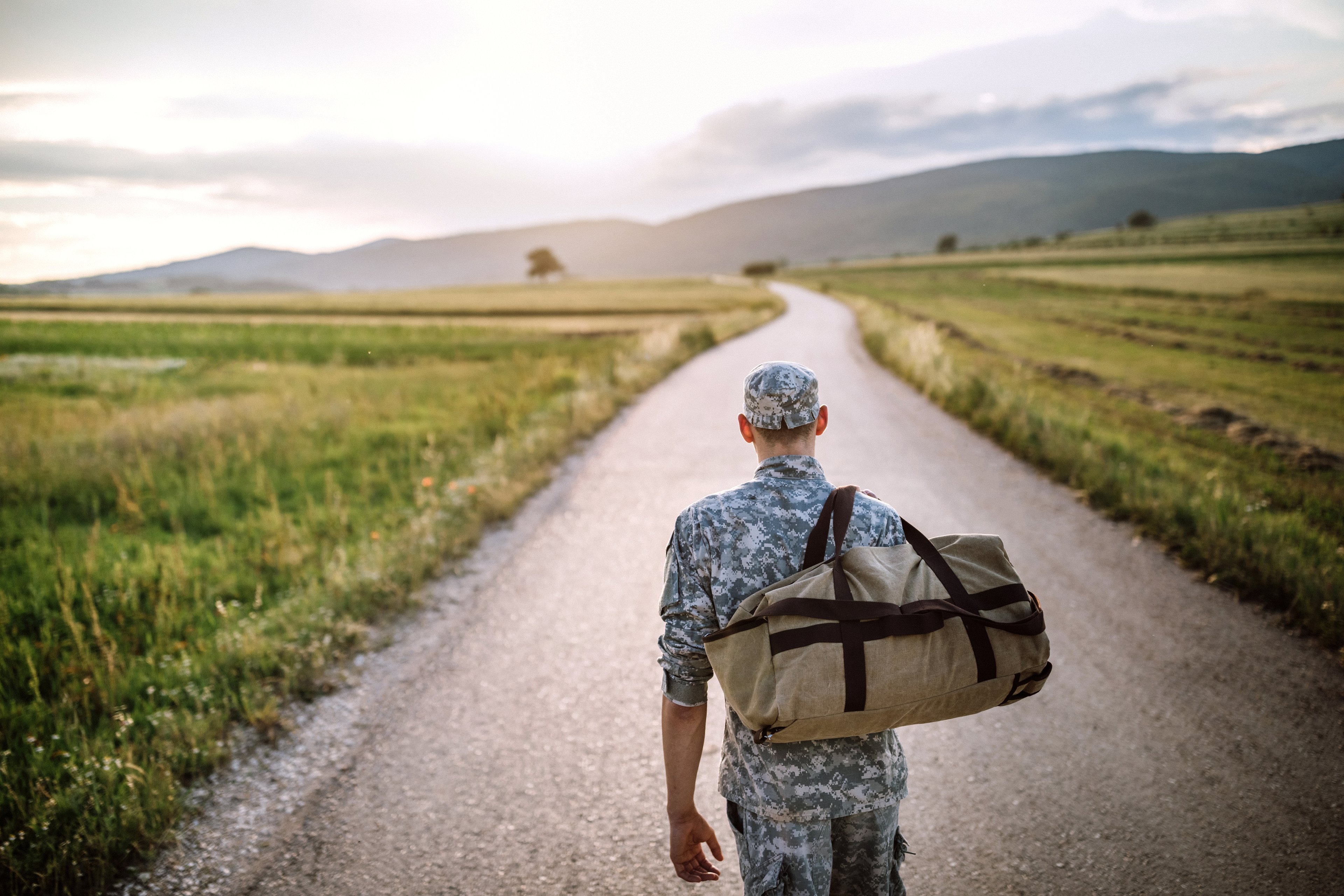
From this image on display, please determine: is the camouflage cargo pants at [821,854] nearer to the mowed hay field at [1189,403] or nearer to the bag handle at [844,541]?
the bag handle at [844,541]

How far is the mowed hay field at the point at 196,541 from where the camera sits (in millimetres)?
3211

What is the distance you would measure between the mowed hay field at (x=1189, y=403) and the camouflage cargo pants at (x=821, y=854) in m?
4.13

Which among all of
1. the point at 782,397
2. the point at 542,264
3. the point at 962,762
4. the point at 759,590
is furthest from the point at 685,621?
A: the point at 542,264

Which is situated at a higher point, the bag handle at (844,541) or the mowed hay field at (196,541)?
the bag handle at (844,541)

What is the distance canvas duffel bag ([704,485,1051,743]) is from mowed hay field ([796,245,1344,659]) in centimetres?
417

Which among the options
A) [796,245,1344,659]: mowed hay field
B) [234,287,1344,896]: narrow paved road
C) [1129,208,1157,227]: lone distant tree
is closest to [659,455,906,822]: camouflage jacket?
[234,287,1344,896]: narrow paved road

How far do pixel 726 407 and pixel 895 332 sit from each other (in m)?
10.8

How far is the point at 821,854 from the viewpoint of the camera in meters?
1.83

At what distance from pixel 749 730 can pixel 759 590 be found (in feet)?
1.20

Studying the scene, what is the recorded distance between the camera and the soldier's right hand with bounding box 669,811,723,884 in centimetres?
195

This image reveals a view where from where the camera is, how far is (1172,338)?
Result: 2342 centimetres

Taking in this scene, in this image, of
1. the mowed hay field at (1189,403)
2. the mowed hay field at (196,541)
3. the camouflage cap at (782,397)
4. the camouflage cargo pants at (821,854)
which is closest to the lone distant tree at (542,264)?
the mowed hay field at (1189,403)

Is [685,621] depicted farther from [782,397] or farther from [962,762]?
[962,762]

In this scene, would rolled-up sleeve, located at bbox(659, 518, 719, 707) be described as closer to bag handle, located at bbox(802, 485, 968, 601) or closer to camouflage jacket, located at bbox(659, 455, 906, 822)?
camouflage jacket, located at bbox(659, 455, 906, 822)
